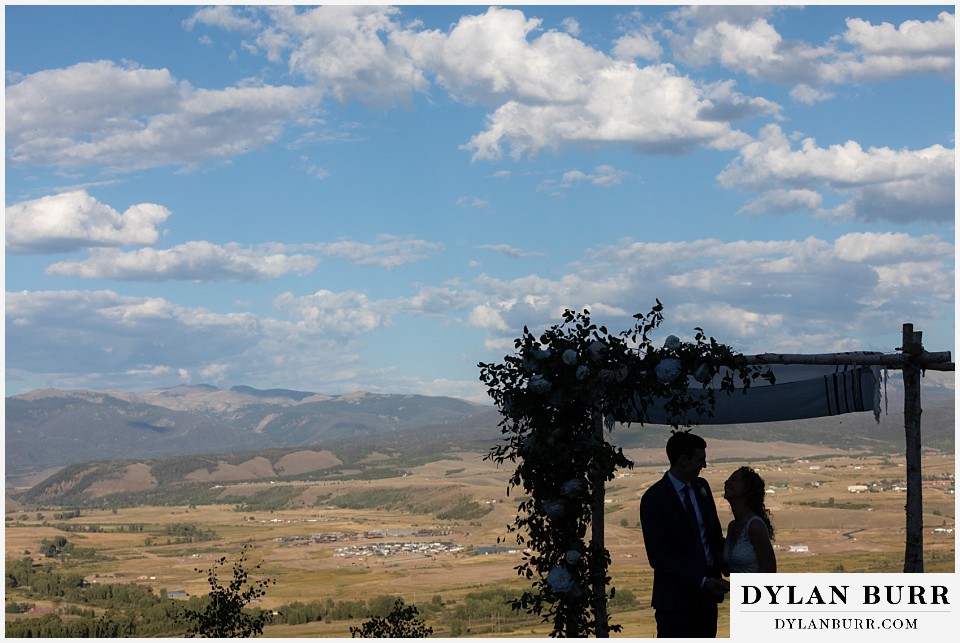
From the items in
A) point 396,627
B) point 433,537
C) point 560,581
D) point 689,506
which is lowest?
point 433,537

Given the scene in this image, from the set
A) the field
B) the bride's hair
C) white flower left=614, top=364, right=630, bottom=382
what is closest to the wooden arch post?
white flower left=614, top=364, right=630, bottom=382

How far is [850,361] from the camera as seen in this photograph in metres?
8.41

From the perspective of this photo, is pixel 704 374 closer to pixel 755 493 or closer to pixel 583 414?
pixel 583 414

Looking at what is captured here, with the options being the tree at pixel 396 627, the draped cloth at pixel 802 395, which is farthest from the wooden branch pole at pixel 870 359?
the tree at pixel 396 627

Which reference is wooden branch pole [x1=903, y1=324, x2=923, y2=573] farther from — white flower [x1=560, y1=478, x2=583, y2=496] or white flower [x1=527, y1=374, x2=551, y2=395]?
white flower [x1=527, y1=374, x2=551, y2=395]

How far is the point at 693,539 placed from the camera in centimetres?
550

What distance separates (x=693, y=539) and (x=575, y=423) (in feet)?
8.94

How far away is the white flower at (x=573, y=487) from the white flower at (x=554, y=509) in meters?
0.09

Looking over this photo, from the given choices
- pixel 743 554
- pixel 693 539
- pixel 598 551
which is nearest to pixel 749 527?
pixel 743 554

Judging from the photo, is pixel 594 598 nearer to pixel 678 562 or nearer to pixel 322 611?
pixel 678 562

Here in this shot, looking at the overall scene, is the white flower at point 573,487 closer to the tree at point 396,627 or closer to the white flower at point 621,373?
the white flower at point 621,373

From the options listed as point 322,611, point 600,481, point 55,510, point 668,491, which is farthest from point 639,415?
point 55,510

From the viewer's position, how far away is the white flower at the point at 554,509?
26.0 feet

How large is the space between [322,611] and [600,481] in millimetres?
65217
